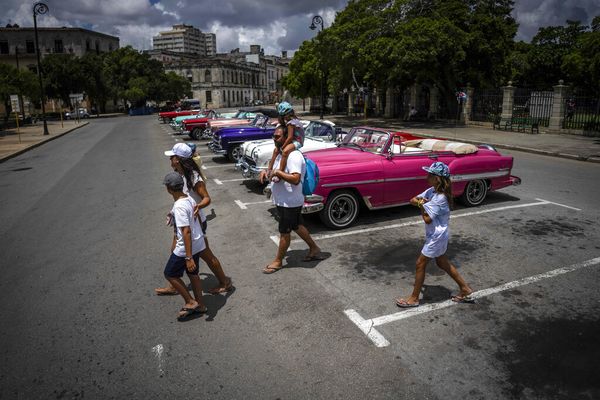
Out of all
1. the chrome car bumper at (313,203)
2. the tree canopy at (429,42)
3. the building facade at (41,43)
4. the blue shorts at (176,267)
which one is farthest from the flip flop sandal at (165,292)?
the building facade at (41,43)

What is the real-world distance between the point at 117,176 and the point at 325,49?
76.8 ft

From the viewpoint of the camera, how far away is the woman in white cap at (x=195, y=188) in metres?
4.43

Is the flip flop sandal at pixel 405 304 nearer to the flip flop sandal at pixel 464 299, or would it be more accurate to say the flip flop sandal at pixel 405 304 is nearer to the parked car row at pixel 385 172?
the flip flop sandal at pixel 464 299

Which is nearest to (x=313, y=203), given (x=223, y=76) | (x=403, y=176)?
(x=403, y=176)

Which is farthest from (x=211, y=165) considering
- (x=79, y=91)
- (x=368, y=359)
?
(x=79, y=91)

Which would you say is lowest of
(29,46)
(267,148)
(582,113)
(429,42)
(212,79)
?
(267,148)

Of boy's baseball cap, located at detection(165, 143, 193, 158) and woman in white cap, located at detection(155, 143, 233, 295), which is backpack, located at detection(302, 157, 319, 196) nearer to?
woman in white cap, located at detection(155, 143, 233, 295)

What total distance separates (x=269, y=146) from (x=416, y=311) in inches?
236

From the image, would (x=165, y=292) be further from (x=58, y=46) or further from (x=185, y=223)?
(x=58, y=46)

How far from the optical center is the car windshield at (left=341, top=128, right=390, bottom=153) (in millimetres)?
7187

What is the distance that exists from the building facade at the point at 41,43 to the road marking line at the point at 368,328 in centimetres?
8332

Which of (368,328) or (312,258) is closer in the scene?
(368,328)

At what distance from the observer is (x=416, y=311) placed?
4.21 m

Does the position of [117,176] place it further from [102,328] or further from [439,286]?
[439,286]
